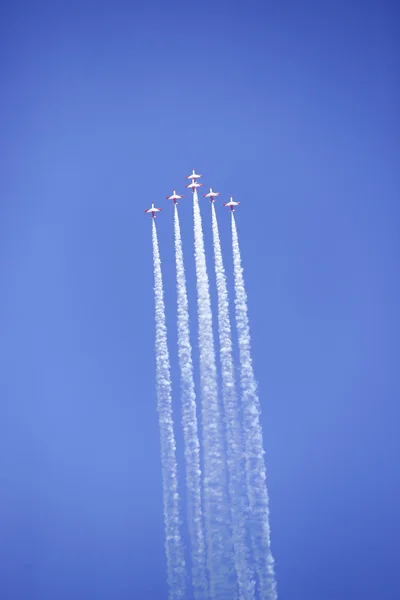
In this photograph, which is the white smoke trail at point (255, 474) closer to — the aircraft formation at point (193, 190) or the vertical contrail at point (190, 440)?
the vertical contrail at point (190, 440)

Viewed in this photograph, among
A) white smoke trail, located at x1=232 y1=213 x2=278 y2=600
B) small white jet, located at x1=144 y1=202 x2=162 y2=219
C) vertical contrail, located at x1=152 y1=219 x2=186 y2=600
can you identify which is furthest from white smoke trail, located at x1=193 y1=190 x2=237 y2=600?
small white jet, located at x1=144 y1=202 x2=162 y2=219

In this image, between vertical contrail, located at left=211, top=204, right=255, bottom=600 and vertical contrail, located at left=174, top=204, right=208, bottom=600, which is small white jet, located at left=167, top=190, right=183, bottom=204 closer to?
vertical contrail, located at left=174, top=204, right=208, bottom=600

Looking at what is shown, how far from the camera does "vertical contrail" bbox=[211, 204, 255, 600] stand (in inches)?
701

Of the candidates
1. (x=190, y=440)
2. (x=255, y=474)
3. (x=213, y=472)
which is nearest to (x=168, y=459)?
(x=190, y=440)

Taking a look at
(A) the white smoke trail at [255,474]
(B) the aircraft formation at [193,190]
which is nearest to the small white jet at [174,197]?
(B) the aircraft formation at [193,190]

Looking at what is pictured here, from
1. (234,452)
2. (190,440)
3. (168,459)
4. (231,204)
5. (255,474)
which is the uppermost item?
(231,204)

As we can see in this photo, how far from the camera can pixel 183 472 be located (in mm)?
21062

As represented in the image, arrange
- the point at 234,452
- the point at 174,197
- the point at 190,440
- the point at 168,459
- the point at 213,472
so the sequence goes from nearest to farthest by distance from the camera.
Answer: the point at 213,472 → the point at 234,452 → the point at 190,440 → the point at 168,459 → the point at 174,197

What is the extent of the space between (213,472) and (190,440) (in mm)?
1088

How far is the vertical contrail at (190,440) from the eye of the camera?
17.9 metres

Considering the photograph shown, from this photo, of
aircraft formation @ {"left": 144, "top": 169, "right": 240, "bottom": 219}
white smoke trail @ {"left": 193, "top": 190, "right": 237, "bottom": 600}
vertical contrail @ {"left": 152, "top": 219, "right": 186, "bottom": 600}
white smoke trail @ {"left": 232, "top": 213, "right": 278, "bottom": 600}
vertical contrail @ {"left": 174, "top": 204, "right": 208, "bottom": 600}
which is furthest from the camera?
aircraft formation @ {"left": 144, "top": 169, "right": 240, "bottom": 219}

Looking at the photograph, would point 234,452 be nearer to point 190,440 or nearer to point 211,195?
point 190,440

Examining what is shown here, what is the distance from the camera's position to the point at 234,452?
18.5 m

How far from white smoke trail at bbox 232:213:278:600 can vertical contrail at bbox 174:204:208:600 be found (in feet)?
4.29
